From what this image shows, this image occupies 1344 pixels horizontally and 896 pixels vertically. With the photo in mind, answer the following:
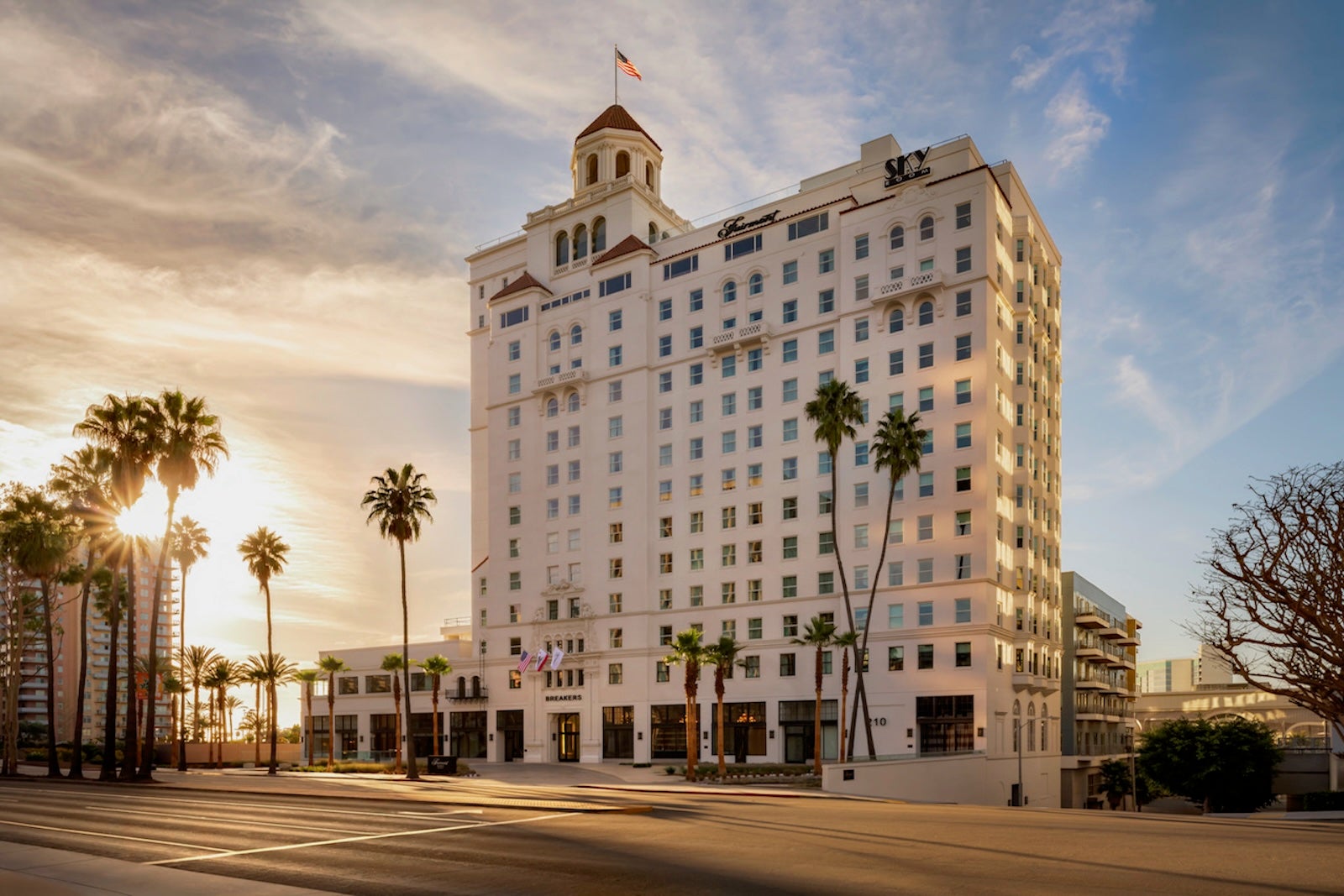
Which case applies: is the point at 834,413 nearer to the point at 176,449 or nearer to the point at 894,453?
the point at 894,453

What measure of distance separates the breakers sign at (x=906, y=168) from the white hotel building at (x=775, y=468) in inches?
7.2

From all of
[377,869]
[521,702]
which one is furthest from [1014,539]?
[377,869]

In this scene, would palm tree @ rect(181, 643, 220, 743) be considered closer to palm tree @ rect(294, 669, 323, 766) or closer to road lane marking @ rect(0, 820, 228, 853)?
palm tree @ rect(294, 669, 323, 766)

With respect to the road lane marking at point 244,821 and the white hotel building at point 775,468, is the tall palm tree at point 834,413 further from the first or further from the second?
the road lane marking at point 244,821

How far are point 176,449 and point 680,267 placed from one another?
44.3 m

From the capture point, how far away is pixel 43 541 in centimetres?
6888

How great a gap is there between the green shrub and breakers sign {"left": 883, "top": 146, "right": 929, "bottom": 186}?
47.2 meters

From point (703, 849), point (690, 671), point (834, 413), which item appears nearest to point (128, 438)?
point (690, 671)

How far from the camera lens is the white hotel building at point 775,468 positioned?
71875mm

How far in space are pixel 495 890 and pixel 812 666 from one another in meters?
60.5

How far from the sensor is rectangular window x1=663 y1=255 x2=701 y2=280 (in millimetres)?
87875

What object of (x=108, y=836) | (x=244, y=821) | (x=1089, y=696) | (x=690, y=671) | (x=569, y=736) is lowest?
(x=569, y=736)

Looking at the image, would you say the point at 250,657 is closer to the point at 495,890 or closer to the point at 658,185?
the point at 658,185

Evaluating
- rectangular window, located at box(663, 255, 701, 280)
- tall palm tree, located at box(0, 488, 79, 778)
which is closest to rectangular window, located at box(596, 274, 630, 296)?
rectangular window, located at box(663, 255, 701, 280)
